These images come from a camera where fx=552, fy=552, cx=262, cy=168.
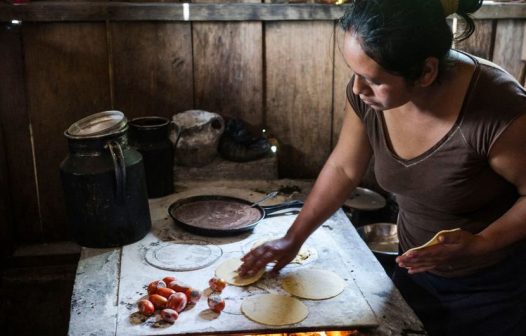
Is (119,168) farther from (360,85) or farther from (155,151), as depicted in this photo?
(360,85)

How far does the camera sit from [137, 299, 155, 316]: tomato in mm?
1803

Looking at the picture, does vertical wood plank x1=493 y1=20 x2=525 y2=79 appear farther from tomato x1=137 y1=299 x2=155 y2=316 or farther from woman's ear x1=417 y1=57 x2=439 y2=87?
tomato x1=137 y1=299 x2=155 y2=316

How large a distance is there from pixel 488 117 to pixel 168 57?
6.75 feet

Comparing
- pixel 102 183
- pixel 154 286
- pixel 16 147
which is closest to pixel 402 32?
pixel 154 286

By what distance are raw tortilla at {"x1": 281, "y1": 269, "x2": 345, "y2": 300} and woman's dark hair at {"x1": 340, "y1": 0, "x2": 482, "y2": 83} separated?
0.83 metres

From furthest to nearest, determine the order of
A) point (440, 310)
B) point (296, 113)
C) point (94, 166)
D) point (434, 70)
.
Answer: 1. point (296, 113)
2. point (94, 166)
3. point (440, 310)
4. point (434, 70)

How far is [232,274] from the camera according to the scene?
2062 mm

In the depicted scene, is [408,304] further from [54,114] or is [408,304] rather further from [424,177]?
[54,114]

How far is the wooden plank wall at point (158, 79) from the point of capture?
Result: 3.05 metres

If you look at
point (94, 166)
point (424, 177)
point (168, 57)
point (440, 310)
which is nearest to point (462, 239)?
point (424, 177)

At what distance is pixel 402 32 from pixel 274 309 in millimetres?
971

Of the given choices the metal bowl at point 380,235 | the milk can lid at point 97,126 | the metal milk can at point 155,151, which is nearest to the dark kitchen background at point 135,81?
the metal milk can at point 155,151

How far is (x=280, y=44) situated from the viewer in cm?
321

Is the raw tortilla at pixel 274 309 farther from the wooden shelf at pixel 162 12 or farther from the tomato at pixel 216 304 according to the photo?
the wooden shelf at pixel 162 12
